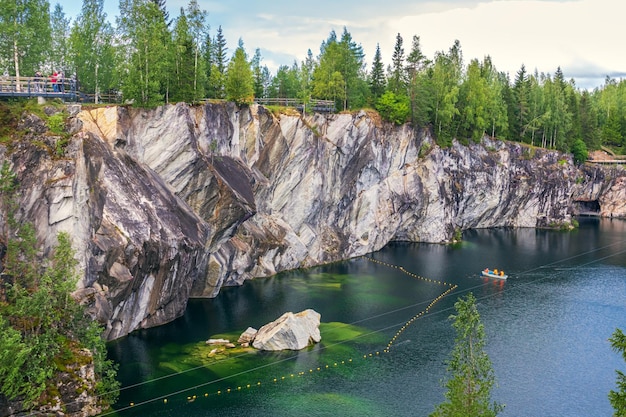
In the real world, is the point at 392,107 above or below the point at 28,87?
above

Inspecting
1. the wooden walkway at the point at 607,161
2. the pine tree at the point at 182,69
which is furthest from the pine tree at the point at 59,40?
the wooden walkway at the point at 607,161

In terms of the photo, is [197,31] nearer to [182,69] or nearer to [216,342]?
[182,69]

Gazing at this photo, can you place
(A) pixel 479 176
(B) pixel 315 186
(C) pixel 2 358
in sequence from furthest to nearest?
(A) pixel 479 176 → (B) pixel 315 186 → (C) pixel 2 358

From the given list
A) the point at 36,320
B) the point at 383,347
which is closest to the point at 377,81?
the point at 383,347

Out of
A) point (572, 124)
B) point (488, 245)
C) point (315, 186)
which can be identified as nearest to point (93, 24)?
point (315, 186)

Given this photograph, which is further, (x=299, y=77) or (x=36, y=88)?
(x=299, y=77)

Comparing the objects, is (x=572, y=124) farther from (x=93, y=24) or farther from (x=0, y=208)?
(x=0, y=208)

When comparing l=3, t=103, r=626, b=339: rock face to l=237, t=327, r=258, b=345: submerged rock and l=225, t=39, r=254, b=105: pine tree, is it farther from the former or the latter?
l=237, t=327, r=258, b=345: submerged rock
